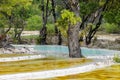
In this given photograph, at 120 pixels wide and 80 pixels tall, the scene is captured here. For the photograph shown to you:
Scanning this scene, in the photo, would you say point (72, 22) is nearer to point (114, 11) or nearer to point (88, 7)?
point (114, 11)

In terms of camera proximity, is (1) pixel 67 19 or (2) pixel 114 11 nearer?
(1) pixel 67 19

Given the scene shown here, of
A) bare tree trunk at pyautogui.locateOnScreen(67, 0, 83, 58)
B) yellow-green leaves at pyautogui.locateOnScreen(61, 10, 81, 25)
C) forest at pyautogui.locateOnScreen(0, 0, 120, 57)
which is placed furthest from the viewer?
forest at pyautogui.locateOnScreen(0, 0, 120, 57)

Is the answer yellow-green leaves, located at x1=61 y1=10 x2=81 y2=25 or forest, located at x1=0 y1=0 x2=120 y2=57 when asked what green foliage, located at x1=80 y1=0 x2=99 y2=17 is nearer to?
forest, located at x1=0 y1=0 x2=120 y2=57

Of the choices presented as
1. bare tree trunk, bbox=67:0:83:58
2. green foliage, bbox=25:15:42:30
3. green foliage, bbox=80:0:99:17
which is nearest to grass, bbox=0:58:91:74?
bare tree trunk, bbox=67:0:83:58

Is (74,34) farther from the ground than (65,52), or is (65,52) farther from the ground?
(74,34)

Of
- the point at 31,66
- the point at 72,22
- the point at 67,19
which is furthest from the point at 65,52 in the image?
the point at 31,66

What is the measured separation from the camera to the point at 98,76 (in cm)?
1700

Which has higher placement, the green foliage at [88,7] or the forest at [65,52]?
the green foliage at [88,7]

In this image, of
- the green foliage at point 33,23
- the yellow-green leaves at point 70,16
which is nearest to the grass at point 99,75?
the yellow-green leaves at point 70,16

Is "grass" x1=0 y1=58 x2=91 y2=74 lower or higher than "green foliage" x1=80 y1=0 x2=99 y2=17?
lower

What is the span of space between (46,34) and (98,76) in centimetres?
2920

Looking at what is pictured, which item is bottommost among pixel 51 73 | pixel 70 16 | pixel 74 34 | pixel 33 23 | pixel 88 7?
pixel 51 73

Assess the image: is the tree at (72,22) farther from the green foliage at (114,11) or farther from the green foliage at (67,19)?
the green foliage at (114,11)

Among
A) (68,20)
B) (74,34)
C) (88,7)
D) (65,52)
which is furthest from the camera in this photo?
(88,7)
